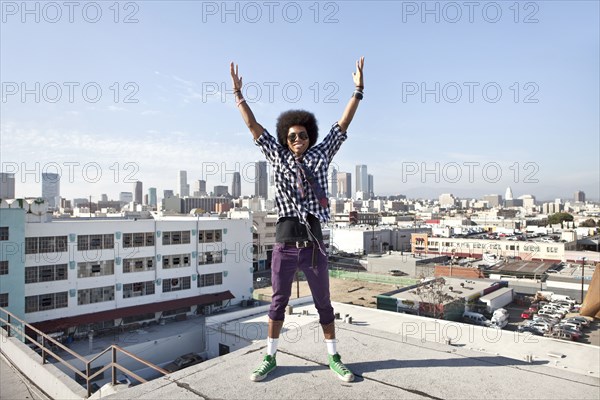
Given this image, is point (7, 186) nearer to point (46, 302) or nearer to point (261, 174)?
point (46, 302)

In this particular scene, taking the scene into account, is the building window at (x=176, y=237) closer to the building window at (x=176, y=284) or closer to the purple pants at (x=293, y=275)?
the building window at (x=176, y=284)

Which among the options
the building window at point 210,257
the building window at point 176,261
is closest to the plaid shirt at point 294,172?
the building window at point 176,261

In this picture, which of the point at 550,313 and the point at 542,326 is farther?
the point at 550,313

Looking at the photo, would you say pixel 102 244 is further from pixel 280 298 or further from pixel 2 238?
pixel 280 298

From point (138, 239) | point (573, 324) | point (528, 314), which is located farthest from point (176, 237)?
point (573, 324)

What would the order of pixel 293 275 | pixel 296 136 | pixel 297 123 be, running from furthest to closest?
pixel 297 123 < pixel 296 136 < pixel 293 275

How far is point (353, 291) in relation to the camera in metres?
38.5

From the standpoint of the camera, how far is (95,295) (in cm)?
2425

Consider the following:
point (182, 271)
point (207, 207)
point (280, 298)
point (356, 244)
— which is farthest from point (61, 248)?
point (207, 207)

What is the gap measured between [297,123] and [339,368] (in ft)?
8.40

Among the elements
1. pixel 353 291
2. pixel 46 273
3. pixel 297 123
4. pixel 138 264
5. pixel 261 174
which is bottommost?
pixel 353 291

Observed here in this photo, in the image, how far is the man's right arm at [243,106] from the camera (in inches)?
167

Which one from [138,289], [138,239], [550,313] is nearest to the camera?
[138,239]

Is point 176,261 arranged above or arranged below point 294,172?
below
